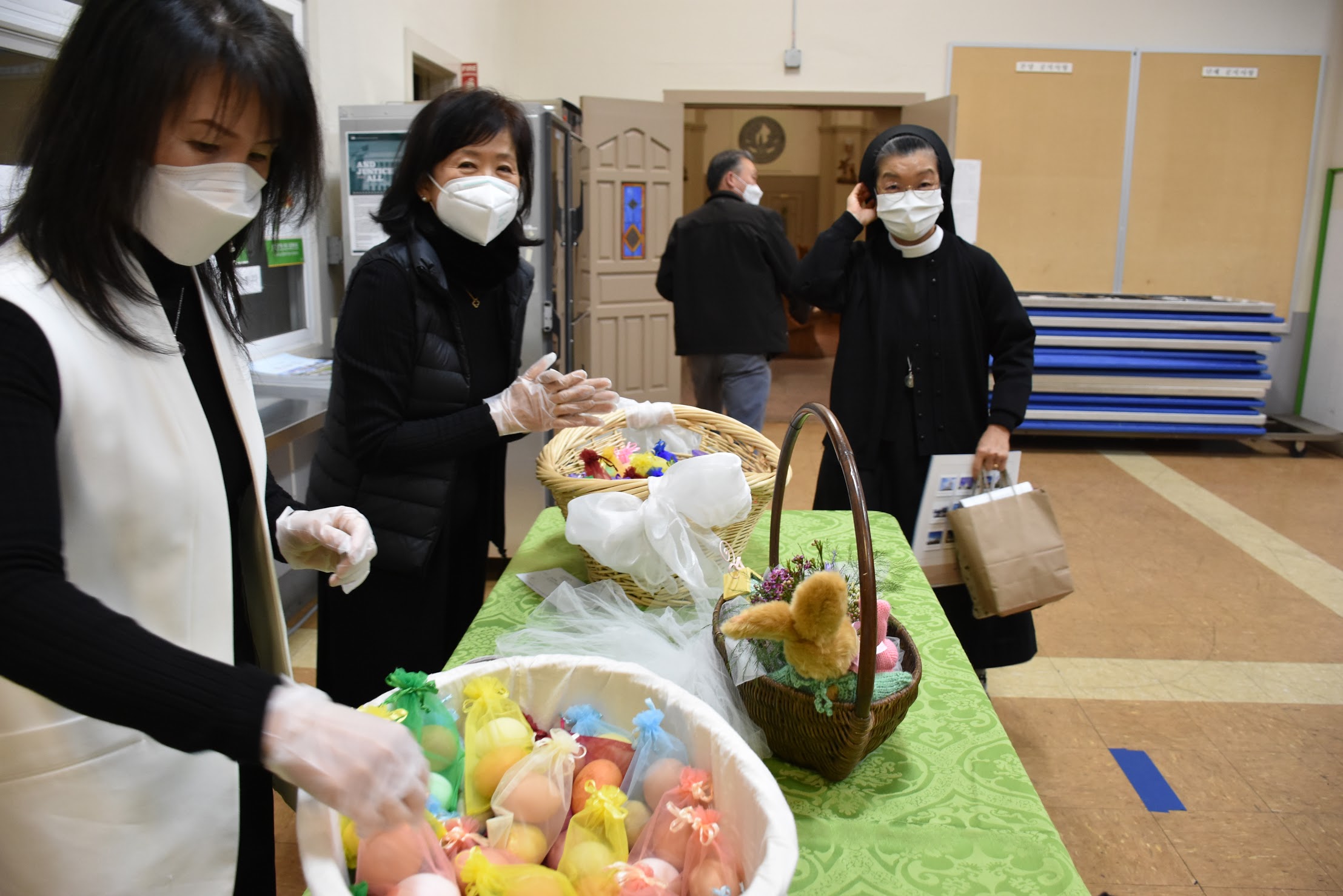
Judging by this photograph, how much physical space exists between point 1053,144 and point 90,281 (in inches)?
252

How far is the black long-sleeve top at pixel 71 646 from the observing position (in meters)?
0.63

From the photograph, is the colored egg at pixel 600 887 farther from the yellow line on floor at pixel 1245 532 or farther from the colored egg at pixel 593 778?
the yellow line on floor at pixel 1245 532

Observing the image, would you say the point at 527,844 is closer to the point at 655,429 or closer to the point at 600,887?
the point at 600,887

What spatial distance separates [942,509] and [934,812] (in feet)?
3.91

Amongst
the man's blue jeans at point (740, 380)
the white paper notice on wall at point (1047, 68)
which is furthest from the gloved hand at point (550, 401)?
the white paper notice on wall at point (1047, 68)

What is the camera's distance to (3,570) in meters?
0.63

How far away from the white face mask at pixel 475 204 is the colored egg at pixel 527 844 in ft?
3.91

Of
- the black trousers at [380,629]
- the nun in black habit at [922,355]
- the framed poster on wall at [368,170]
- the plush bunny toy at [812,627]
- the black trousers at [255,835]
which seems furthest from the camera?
the framed poster on wall at [368,170]

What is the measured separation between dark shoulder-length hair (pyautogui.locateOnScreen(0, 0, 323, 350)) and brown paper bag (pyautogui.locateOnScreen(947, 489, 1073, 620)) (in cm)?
153

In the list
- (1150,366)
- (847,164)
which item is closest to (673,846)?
(1150,366)

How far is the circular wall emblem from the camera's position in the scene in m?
10.2

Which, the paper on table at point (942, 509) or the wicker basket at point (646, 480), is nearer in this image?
the wicker basket at point (646, 480)

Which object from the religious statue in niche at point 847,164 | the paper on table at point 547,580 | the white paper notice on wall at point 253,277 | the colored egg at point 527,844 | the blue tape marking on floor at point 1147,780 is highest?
the religious statue in niche at point 847,164

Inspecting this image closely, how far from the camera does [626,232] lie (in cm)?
559
